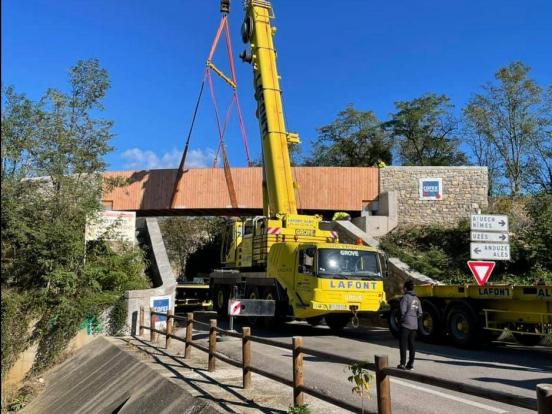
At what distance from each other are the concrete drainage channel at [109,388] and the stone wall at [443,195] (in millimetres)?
17829

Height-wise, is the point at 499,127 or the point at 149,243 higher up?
the point at 499,127

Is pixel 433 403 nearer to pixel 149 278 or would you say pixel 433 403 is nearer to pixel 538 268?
pixel 538 268

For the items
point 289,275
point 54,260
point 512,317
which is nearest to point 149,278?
point 54,260

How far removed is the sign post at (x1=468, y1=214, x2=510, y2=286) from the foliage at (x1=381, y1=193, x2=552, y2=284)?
5763mm

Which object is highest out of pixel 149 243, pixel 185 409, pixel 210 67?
pixel 210 67

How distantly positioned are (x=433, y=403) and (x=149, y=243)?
61.9 ft

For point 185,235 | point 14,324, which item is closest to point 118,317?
point 14,324

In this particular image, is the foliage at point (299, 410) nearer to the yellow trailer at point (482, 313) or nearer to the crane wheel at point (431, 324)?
the yellow trailer at point (482, 313)

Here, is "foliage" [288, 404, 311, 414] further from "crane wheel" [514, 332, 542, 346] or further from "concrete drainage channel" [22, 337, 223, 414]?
"crane wheel" [514, 332, 542, 346]

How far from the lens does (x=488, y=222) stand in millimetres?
12891

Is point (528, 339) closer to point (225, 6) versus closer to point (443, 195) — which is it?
point (443, 195)

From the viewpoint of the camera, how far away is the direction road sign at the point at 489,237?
1282cm

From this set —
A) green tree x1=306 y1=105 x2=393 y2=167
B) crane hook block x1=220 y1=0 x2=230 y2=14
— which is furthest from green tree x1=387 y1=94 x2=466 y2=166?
crane hook block x1=220 y1=0 x2=230 y2=14

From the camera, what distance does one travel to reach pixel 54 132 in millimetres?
17500
